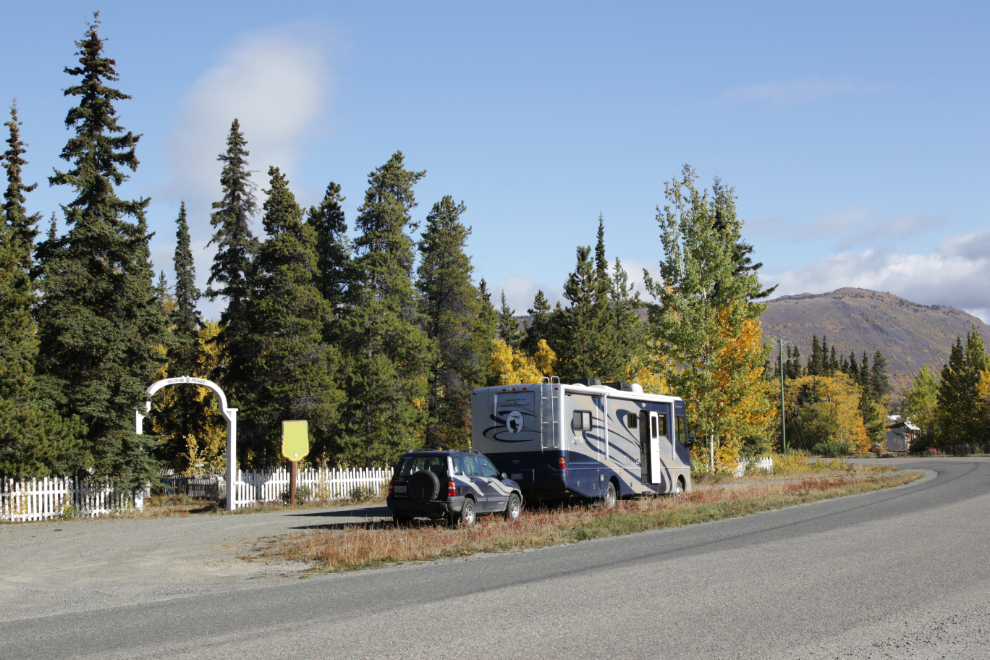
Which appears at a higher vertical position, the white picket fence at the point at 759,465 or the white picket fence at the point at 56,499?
the white picket fence at the point at 56,499

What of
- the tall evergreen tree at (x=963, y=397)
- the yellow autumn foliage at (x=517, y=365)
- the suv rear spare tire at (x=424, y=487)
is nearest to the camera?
the suv rear spare tire at (x=424, y=487)

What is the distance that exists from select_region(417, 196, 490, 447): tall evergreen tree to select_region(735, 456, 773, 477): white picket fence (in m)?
14.5

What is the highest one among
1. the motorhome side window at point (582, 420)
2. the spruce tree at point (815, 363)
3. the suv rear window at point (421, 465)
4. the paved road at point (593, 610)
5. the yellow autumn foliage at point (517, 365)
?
the spruce tree at point (815, 363)

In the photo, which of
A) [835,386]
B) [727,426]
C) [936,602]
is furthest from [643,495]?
[835,386]

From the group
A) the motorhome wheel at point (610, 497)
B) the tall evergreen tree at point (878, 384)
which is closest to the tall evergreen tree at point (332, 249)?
the motorhome wheel at point (610, 497)

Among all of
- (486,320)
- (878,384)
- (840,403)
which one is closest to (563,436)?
(486,320)

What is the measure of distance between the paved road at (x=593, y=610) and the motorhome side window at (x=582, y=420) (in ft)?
22.3

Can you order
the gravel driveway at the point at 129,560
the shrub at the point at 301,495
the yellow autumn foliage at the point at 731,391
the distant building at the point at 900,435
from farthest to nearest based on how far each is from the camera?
1. the distant building at the point at 900,435
2. the yellow autumn foliage at the point at 731,391
3. the shrub at the point at 301,495
4. the gravel driveway at the point at 129,560

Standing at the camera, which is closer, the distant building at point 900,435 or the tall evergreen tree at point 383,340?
the tall evergreen tree at point 383,340

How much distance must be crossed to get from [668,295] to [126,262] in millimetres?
22856

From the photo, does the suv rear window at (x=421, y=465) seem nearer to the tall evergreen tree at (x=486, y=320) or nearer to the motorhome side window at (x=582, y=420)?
the motorhome side window at (x=582, y=420)

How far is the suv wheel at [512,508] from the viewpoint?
19.0 meters

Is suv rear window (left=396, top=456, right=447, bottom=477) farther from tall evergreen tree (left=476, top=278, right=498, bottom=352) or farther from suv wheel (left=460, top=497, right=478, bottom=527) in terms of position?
tall evergreen tree (left=476, top=278, right=498, bottom=352)

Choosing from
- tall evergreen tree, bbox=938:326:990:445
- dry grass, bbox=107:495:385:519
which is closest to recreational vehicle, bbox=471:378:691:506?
dry grass, bbox=107:495:385:519
